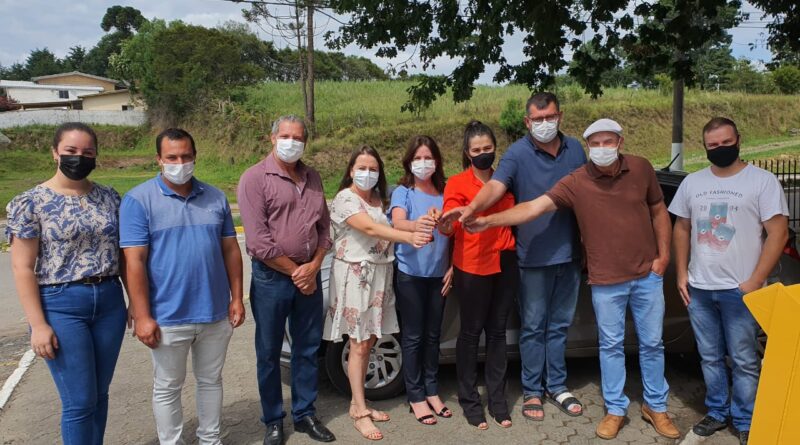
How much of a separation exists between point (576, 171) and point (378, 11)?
14.9ft

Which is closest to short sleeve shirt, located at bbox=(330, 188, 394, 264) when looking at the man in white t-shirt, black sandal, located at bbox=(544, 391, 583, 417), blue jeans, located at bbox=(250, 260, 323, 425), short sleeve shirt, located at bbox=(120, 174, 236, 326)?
blue jeans, located at bbox=(250, 260, 323, 425)

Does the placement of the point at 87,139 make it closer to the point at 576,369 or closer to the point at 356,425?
the point at 356,425

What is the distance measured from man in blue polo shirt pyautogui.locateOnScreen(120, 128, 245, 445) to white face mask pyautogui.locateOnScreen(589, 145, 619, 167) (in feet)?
6.99

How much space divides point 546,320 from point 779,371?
70.3 inches

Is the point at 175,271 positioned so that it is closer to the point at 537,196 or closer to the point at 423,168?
the point at 423,168

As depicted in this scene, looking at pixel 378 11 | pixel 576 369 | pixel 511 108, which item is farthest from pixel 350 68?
pixel 576 369

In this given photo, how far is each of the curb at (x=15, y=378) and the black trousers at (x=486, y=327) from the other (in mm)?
3320

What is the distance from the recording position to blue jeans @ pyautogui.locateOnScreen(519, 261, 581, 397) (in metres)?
3.71

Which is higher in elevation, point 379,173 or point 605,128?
point 605,128

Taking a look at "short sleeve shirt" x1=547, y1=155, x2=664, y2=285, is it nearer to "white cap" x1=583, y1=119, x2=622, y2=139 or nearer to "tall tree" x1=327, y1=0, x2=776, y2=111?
"white cap" x1=583, y1=119, x2=622, y2=139

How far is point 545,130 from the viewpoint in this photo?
360cm

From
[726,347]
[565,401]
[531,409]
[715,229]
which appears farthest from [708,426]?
[715,229]

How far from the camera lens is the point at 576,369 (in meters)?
4.53

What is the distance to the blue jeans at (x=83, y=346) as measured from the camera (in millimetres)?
2723
